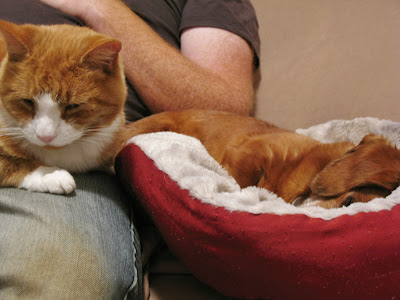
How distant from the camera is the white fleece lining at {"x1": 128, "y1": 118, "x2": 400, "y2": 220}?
859 mm

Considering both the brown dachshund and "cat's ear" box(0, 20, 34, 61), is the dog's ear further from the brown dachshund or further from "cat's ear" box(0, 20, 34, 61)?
"cat's ear" box(0, 20, 34, 61)

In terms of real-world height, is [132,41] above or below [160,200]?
above

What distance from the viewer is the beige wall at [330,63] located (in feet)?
4.85

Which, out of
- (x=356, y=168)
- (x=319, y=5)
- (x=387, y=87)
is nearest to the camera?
(x=356, y=168)

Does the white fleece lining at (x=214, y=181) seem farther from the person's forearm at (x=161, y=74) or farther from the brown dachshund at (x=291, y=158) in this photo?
the person's forearm at (x=161, y=74)

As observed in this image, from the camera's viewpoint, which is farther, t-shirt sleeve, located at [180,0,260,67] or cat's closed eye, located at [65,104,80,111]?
t-shirt sleeve, located at [180,0,260,67]

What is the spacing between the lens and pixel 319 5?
1570mm

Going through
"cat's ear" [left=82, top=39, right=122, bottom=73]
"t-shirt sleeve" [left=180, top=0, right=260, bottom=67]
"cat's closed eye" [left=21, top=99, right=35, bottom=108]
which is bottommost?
"cat's closed eye" [left=21, top=99, right=35, bottom=108]

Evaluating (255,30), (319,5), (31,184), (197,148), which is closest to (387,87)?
(319,5)

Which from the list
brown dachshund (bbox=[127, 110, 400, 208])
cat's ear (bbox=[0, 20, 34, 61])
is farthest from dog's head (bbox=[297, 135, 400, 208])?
cat's ear (bbox=[0, 20, 34, 61])

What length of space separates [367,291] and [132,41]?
123 centimetres

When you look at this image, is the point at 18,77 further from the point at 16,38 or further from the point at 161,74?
the point at 161,74

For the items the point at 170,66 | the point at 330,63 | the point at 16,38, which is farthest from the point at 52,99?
the point at 330,63

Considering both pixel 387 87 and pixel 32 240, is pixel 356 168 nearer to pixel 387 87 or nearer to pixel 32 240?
pixel 387 87
